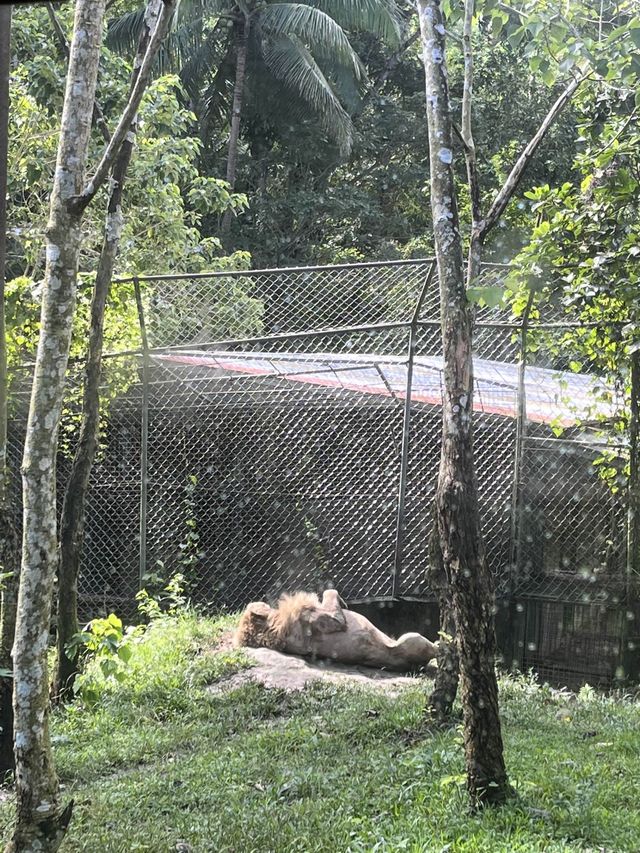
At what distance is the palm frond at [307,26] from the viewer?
1822 cm

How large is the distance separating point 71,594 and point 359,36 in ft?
62.6

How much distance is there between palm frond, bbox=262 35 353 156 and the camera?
18.5m

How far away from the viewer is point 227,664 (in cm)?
691

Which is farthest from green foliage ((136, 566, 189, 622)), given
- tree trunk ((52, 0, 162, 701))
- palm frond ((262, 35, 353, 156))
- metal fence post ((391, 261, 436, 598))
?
palm frond ((262, 35, 353, 156))

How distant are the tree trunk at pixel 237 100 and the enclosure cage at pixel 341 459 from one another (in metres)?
10.3

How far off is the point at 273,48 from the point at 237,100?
1292 millimetres

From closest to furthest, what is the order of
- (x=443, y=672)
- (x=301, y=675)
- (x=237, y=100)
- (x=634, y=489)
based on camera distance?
(x=443, y=672)
(x=301, y=675)
(x=634, y=489)
(x=237, y=100)

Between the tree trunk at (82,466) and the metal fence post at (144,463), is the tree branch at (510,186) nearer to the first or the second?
the tree trunk at (82,466)

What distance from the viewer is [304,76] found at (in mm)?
18516

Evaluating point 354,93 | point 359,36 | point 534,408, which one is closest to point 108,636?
point 534,408

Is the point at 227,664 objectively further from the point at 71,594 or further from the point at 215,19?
the point at 215,19

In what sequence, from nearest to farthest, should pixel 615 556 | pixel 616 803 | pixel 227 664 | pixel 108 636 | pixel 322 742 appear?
pixel 616 803
pixel 108 636
pixel 322 742
pixel 227 664
pixel 615 556

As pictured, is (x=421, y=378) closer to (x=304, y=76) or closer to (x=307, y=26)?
(x=304, y=76)

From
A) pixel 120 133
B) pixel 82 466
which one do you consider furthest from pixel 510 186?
pixel 82 466
